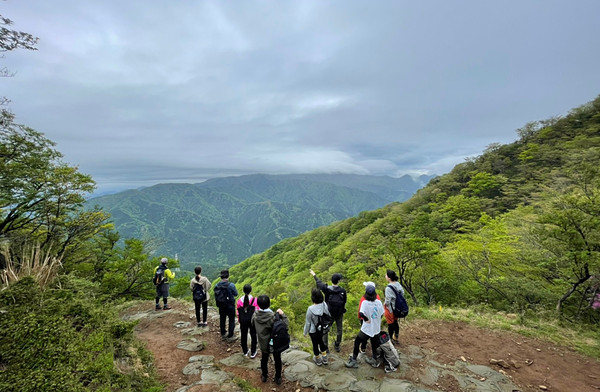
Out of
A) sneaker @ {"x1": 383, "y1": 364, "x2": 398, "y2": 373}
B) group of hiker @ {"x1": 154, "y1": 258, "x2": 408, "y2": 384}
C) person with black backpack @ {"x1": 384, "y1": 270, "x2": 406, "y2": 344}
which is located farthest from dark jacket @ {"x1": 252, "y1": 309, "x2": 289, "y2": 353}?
person with black backpack @ {"x1": 384, "y1": 270, "x2": 406, "y2": 344}

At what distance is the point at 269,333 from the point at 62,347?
127 inches

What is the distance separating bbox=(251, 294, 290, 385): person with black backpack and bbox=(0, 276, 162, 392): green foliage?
1967 mm

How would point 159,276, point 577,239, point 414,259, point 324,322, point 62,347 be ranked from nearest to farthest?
point 62,347, point 324,322, point 577,239, point 159,276, point 414,259

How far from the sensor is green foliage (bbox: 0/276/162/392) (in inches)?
113

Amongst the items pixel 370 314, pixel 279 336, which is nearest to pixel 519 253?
pixel 370 314

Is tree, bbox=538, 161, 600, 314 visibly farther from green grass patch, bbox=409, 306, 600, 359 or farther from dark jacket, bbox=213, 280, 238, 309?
dark jacket, bbox=213, 280, 238, 309

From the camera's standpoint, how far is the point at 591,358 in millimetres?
5898

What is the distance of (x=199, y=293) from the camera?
7465 millimetres

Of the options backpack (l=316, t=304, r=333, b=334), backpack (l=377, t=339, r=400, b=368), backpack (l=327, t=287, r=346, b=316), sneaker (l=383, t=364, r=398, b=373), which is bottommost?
sneaker (l=383, t=364, r=398, b=373)

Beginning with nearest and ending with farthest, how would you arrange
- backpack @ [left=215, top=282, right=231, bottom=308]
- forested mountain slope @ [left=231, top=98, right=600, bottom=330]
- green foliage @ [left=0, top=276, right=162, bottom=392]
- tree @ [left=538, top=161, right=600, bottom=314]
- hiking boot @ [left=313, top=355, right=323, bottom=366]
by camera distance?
green foliage @ [left=0, top=276, right=162, bottom=392] < hiking boot @ [left=313, top=355, right=323, bottom=366] < backpack @ [left=215, top=282, right=231, bottom=308] < tree @ [left=538, top=161, right=600, bottom=314] < forested mountain slope @ [left=231, top=98, right=600, bottom=330]

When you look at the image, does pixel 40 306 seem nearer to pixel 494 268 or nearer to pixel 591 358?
pixel 591 358

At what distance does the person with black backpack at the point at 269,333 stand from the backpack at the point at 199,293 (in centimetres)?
332

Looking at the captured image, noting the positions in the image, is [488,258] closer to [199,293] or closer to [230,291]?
[230,291]

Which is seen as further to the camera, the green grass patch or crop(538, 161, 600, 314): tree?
crop(538, 161, 600, 314): tree
